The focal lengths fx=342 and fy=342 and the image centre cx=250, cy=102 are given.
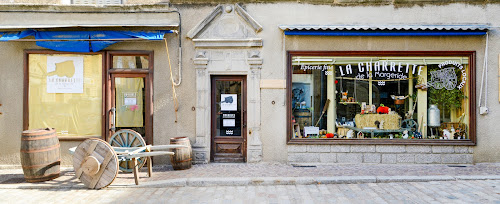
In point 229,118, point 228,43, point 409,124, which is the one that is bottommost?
point 409,124

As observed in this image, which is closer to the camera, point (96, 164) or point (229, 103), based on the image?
point (96, 164)

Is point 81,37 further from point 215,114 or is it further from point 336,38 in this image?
point 336,38

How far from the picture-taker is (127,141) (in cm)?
711

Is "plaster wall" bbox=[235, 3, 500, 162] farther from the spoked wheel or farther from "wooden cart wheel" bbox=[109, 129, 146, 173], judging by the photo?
"wooden cart wheel" bbox=[109, 129, 146, 173]

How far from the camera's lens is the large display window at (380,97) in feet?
26.6

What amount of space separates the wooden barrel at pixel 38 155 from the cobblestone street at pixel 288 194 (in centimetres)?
37

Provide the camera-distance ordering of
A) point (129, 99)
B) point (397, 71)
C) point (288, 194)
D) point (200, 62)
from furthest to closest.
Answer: point (397, 71) < point (129, 99) < point (200, 62) < point (288, 194)

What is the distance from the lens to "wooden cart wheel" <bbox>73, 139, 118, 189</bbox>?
591 centimetres

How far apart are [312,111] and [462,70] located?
3668mm

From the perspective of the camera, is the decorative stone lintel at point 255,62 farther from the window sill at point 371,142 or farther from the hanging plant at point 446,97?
the hanging plant at point 446,97

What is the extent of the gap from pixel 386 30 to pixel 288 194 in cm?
448

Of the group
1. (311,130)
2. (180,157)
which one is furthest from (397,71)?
(180,157)

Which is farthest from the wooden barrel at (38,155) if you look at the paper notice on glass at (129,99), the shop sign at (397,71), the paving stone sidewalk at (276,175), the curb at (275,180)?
the shop sign at (397,71)

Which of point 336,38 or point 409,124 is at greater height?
point 336,38
